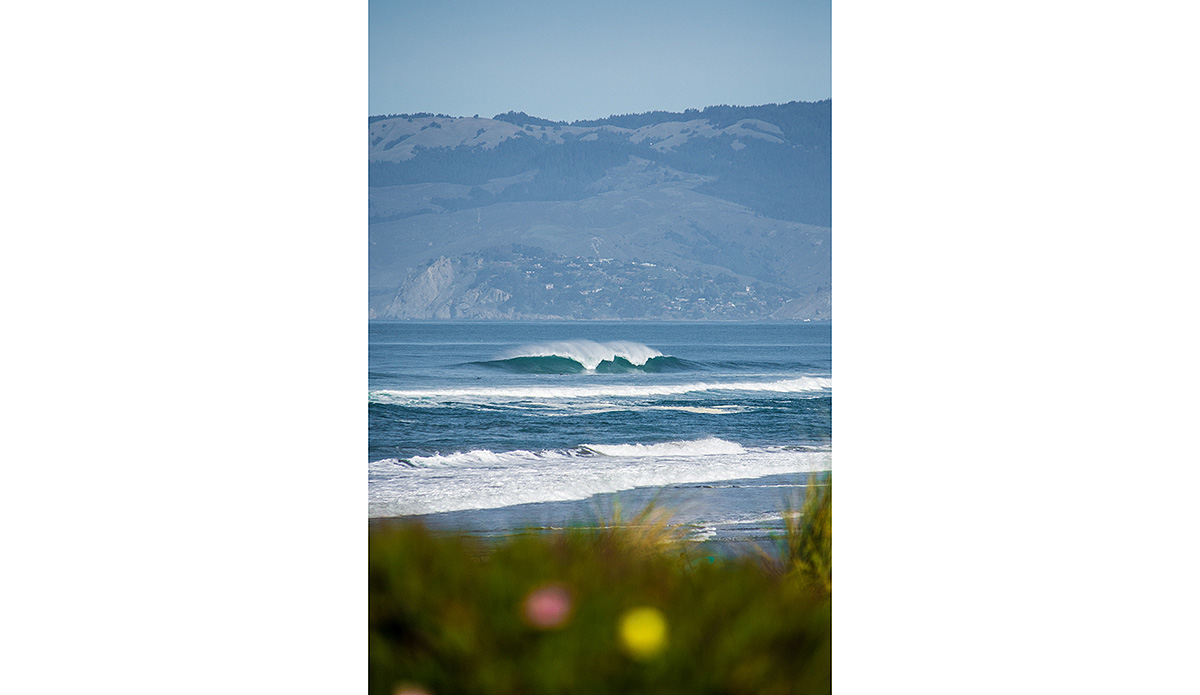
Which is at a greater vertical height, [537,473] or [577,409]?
[577,409]

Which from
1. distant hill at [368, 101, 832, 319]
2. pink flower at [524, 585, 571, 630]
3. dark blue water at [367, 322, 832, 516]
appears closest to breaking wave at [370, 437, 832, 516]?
dark blue water at [367, 322, 832, 516]

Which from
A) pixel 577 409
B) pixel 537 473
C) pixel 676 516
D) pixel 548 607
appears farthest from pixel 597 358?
pixel 548 607

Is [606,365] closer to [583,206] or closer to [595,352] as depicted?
[595,352]

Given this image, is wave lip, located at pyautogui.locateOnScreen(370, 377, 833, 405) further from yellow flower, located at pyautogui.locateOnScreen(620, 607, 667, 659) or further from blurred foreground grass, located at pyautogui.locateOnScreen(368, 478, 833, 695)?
yellow flower, located at pyautogui.locateOnScreen(620, 607, 667, 659)

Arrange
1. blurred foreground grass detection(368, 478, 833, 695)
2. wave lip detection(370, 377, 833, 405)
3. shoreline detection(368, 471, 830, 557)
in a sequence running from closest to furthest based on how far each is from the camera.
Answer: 1. blurred foreground grass detection(368, 478, 833, 695)
2. shoreline detection(368, 471, 830, 557)
3. wave lip detection(370, 377, 833, 405)

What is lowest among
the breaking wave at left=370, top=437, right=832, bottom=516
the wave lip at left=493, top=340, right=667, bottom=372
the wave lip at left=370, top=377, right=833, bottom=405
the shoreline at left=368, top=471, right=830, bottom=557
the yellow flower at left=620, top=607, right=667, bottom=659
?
the yellow flower at left=620, top=607, right=667, bottom=659

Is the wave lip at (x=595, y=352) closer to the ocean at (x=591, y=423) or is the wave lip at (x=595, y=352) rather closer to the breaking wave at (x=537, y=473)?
the ocean at (x=591, y=423)

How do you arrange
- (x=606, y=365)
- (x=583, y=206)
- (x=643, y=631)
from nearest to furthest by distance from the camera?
1. (x=643, y=631)
2. (x=606, y=365)
3. (x=583, y=206)
